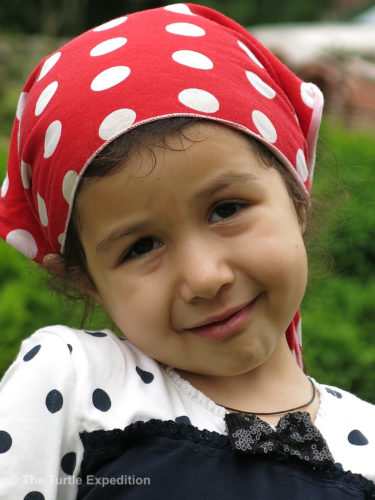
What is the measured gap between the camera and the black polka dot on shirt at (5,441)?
151 cm

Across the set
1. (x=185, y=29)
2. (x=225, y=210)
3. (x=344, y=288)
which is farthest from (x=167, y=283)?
(x=344, y=288)

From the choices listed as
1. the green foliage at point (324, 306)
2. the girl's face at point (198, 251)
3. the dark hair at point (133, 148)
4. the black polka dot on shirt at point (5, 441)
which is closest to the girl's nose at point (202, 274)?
the girl's face at point (198, 251)

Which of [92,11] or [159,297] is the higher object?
[159,297]

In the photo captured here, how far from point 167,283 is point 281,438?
0.42 metres

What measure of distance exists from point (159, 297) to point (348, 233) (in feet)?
10.4

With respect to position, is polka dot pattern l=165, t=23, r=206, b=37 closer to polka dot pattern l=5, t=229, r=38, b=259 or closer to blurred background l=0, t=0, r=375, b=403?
polka dot pattern l=5, t=229, r=38, b=259

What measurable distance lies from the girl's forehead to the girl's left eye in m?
0.17

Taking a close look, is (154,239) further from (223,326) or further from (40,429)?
(40,429)

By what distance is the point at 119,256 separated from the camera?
167 centimetres

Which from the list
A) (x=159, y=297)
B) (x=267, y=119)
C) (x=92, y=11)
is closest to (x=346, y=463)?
(x=159, y=297)

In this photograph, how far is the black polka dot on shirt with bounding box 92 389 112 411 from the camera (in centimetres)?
159

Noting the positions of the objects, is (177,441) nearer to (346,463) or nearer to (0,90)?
(346,463)

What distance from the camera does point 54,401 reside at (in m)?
1.55

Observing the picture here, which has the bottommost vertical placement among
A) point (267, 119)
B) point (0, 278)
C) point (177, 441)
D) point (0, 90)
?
point (0, 90)
